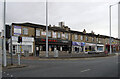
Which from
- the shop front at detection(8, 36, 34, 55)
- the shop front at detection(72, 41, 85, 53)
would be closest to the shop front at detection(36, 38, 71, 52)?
the shop front at detection(8, 36, 34, 55)

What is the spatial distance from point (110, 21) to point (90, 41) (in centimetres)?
1610

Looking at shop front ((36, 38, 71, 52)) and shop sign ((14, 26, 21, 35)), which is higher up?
shop sign ((14, 26, 21, 35))

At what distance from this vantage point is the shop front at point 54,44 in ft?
111

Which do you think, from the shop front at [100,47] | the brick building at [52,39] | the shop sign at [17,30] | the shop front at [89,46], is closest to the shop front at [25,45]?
the brick building at [52,39]

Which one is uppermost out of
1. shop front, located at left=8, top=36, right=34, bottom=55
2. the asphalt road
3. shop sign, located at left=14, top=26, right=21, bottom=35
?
shop sign, located at left=14, top=26, right=21, bottom=35

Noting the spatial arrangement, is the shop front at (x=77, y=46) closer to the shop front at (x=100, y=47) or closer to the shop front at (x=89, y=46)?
the shop front at (x=89, y=46)

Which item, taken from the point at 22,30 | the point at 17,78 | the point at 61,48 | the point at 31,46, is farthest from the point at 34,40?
the point at 17,78

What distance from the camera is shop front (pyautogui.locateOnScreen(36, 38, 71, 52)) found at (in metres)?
33.8

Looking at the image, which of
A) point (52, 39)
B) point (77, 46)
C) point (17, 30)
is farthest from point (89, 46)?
point (17, 30)

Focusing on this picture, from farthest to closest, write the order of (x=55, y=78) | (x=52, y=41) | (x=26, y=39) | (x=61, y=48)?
(x=61, y=48) < (x=52, y=41) < (x=26, y=39) < (x=55, y=78)

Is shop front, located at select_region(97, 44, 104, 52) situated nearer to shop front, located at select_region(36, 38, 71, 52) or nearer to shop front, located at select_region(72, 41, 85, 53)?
shop front, located at select_region(72, 41, 85, 53)

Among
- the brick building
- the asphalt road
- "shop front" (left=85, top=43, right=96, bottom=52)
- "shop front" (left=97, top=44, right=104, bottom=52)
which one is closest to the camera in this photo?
the asphalt road

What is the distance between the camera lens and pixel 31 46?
3234 centimetres

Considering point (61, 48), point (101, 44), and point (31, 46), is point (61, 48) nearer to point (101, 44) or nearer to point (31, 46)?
point (31, 46)
